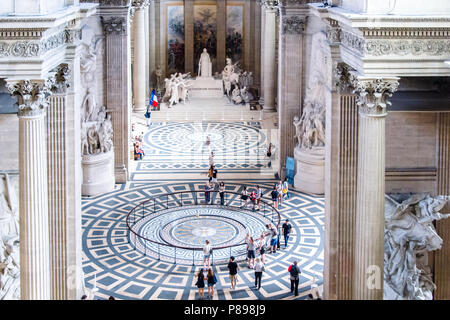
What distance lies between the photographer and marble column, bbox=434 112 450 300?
747 inches

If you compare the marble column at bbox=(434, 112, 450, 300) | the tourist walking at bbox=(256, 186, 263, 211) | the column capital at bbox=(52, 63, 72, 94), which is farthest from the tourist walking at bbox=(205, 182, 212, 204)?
the column capital at bbox=(52, 63, 72, 94)

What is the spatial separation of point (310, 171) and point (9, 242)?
16.6 metres

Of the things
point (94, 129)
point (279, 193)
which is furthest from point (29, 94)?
point (279, 193)

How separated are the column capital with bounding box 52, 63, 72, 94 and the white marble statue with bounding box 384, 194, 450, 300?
865 cm

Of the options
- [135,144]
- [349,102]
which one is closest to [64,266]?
[349,102]

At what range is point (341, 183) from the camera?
18281mm

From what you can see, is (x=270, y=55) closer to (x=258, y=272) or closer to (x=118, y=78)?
(x=118, y=78)

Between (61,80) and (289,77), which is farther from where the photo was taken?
(289,77)

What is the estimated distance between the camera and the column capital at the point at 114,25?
1259 inches

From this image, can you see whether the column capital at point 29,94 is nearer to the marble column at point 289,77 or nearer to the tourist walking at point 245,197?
the tourist walking at point 245,197

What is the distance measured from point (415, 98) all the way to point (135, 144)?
20947 millimetres

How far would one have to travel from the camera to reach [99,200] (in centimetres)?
3047

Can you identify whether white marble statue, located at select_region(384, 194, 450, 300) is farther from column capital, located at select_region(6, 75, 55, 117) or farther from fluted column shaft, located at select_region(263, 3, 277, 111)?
fluted column shaft, located at select_region(263, 3, 277, 111)

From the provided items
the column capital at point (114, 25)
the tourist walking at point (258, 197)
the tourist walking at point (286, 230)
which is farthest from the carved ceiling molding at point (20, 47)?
the column capital at point (114, 25)
